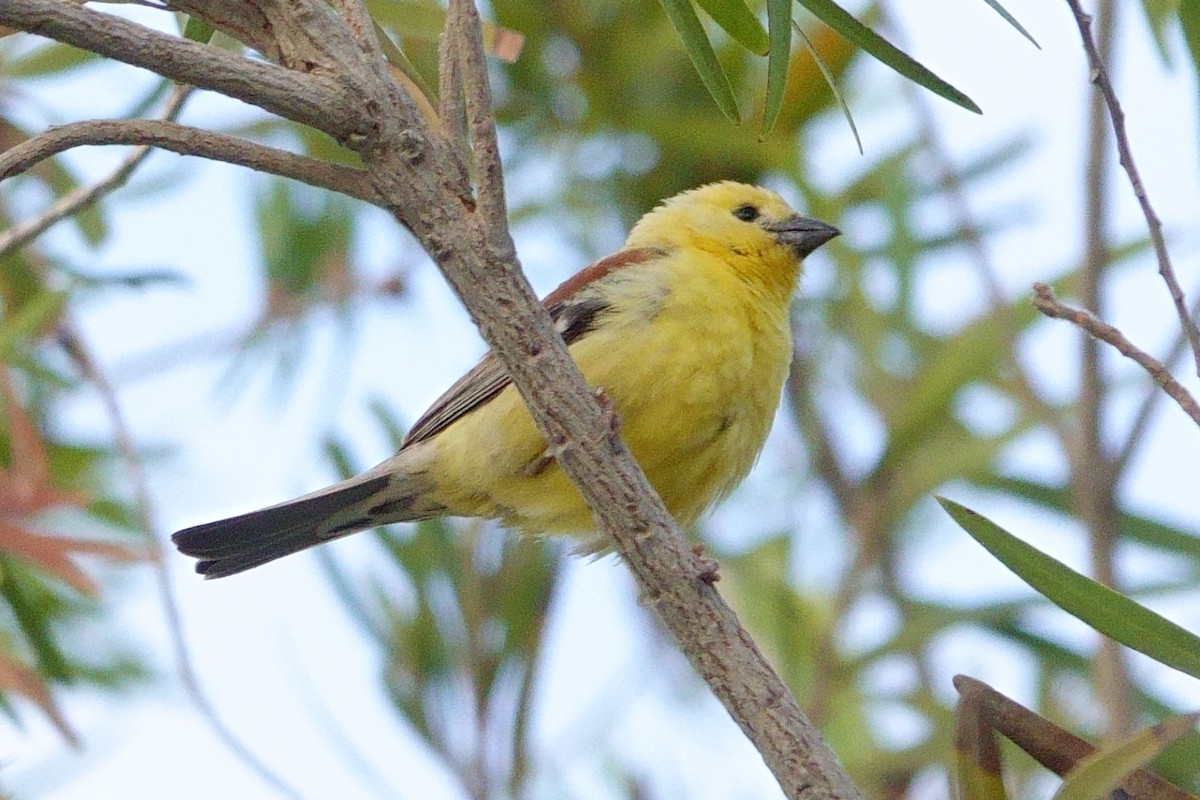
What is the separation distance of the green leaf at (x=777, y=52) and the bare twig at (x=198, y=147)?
2.12 ft

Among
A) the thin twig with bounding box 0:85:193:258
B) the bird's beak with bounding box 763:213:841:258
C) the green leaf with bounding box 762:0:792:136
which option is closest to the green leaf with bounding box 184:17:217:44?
the thin twig with bounding box 0:85:193:258

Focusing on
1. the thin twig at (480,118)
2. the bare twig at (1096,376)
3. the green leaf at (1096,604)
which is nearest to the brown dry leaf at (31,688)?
the thin twig at (480,118)

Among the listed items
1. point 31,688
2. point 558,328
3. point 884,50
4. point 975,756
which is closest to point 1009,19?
point 884,50

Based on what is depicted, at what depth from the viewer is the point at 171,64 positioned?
2062 mm

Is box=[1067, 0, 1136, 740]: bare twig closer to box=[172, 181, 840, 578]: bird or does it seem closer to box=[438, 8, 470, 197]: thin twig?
box=[172, 181, 840, 578]: bird

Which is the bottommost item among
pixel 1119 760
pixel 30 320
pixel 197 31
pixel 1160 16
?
pixel 1119 760

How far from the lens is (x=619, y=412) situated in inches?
144

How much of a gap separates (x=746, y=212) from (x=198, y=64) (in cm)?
288

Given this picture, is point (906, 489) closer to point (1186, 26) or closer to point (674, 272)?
point (674, 272)

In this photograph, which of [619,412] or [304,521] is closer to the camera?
[619,412]

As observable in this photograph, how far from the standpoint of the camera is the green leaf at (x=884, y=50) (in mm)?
2328

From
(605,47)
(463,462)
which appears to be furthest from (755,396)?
(605,47)

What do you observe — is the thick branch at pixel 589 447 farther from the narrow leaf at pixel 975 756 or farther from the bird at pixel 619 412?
the bird at pixel 619 412

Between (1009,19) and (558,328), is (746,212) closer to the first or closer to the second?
(558,328)
